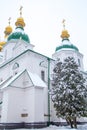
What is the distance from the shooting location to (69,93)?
13.7m

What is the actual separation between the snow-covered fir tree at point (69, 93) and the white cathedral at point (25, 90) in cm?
214

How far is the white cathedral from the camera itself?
50.1 ft

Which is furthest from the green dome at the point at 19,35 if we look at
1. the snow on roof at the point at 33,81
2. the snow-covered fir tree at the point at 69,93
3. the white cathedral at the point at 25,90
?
the snow-covered fir tree at the point at 69,93

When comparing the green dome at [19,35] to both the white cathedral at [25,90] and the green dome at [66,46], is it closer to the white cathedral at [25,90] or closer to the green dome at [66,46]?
the white cathedral at [25,90]

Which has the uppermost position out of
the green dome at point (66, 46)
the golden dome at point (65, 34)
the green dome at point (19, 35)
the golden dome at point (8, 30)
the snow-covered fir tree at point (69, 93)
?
the golden dome at point (8, 30)

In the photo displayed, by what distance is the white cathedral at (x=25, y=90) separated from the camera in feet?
50.1

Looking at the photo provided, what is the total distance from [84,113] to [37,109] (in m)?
4.42

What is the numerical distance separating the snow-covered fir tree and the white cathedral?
214 cm

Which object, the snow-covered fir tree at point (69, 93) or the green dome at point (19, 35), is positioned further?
the green dome at point (19, 35)

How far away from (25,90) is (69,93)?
5190mm

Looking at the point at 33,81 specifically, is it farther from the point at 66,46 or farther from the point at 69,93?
the point at 66,46

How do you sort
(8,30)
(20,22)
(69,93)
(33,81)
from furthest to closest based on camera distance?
(8,30), (20,22), (33,81), (69,93)

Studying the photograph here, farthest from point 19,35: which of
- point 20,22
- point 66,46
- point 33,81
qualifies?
point 33,81

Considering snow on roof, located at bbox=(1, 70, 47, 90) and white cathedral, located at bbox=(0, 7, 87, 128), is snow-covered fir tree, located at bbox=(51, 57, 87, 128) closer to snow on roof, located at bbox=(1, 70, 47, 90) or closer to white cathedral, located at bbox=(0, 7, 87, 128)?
snow on roof, located at bbox=(1, 70, 47, 90)
